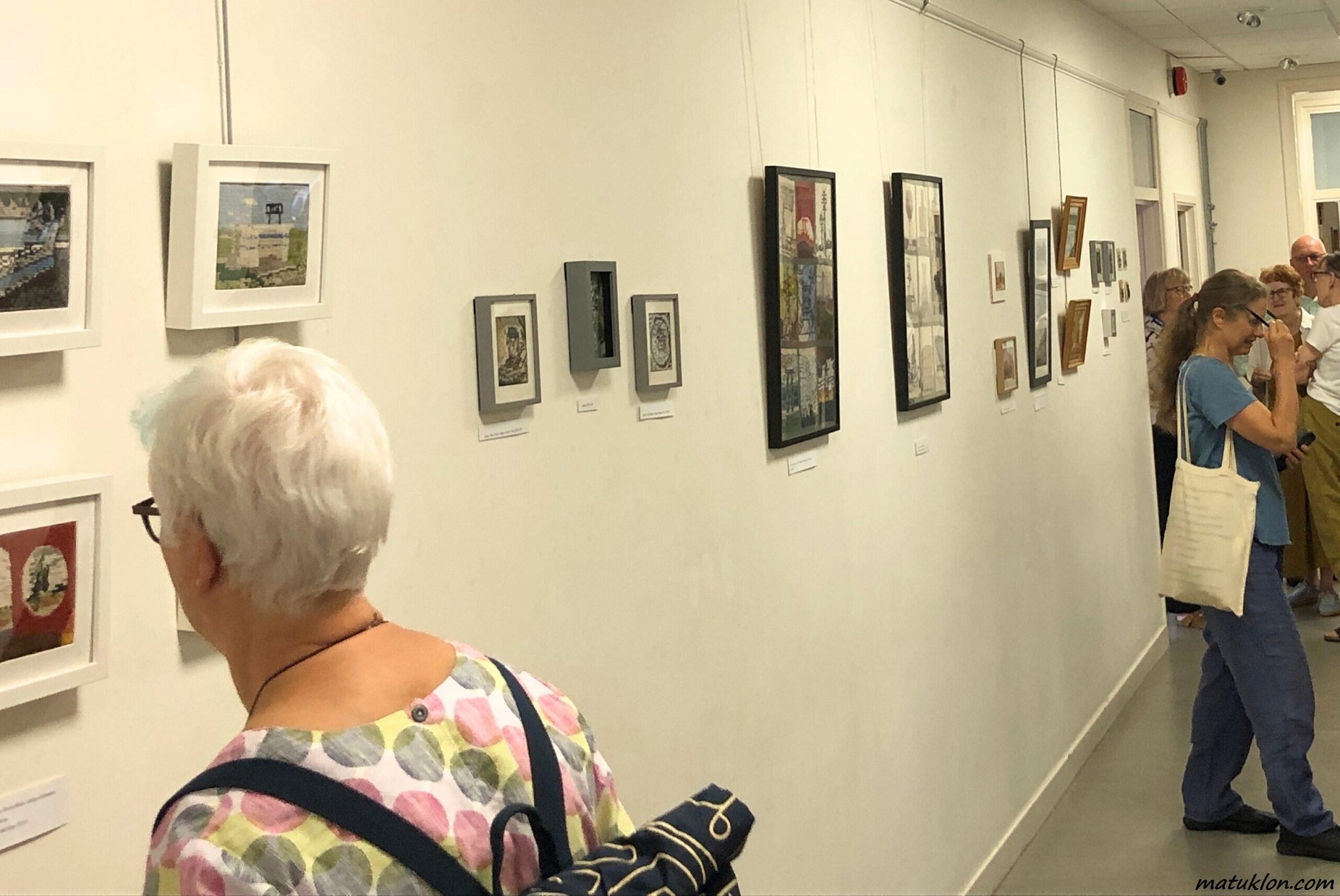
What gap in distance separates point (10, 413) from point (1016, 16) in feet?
15.6

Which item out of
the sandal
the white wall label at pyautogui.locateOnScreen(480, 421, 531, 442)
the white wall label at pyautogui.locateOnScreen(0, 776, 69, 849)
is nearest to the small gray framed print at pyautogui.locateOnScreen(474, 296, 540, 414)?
the white wall label at pyautogui.locateOnScreen(480, 421, 531, 442)

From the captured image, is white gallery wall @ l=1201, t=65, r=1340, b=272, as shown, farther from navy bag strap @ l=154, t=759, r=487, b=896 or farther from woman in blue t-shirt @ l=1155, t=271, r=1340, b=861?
navy bag strap @ l=154, t=759, r=487, b=896

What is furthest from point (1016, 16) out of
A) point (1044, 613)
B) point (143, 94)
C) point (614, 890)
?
point (614, 890)

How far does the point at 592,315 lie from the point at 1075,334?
158 inches

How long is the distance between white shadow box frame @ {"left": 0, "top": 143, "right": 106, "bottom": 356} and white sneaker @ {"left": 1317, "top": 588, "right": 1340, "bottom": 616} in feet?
25.7

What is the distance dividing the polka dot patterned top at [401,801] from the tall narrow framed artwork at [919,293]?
2.79 meters

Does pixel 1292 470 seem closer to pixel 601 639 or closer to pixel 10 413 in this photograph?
pixel 601 639

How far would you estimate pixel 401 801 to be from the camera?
1198 millimetres

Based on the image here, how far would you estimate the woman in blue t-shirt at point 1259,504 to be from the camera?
14.1ft

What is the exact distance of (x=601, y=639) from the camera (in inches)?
104

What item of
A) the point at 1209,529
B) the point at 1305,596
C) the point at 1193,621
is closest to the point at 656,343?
the point at 1209,529

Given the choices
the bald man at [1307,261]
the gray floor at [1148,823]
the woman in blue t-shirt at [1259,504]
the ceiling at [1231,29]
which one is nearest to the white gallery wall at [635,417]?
the gray floor at [1148,823]

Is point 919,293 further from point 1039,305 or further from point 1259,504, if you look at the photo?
point 1039,305

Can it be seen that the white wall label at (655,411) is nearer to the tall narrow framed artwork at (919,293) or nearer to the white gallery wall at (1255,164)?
the tall narrow framed artwork at (919,293)
